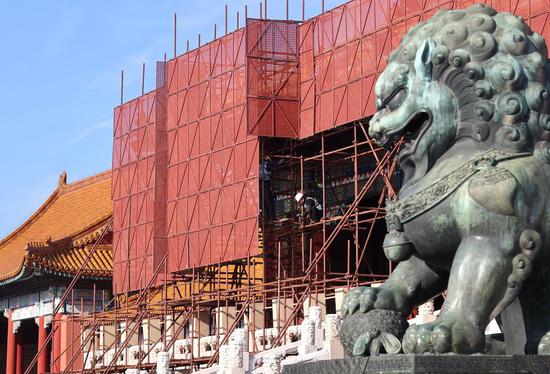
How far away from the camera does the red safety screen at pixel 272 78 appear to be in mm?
27922

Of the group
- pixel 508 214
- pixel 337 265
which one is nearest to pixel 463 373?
pixel 508 214

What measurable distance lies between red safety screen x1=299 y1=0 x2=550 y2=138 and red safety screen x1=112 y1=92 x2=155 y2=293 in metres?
6.74

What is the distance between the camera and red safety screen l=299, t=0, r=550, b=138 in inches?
995

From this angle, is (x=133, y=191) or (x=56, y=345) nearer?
(x=133, y=191)

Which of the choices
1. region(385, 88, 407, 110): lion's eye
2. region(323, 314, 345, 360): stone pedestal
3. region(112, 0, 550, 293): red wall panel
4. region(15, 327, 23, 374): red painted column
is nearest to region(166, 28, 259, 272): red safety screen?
region(112, 0, 550, 293): red wall panel

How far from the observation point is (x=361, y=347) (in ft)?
20.0

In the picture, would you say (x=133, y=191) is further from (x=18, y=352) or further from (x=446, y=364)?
(x=446, y=364)

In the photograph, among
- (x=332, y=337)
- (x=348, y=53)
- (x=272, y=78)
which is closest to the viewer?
(x=332, y=337)

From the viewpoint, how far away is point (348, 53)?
26.5 metres

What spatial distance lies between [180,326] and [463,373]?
23.4 metres

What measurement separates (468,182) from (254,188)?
21.7m

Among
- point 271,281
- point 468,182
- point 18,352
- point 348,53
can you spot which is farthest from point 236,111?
point 468,182

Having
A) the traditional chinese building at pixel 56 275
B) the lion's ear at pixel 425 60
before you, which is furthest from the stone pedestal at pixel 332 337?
the traditional chinese building at pixel 56 275

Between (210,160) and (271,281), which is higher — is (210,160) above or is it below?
above
